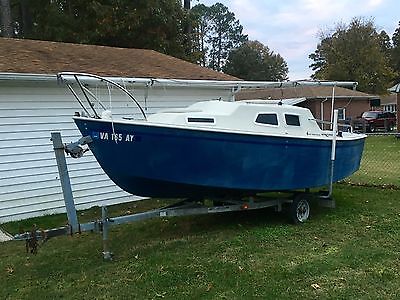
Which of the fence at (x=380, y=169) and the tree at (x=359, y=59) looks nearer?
the fence at (x=380, y=169)

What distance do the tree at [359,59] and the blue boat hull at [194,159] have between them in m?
45.5

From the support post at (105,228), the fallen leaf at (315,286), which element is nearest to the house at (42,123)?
the support post at (105,228)

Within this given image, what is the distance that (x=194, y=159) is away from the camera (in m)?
6.76

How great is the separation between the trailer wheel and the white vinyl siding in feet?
13.8

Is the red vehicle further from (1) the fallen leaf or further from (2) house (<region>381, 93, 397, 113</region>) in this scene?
(1) the fallen leaf

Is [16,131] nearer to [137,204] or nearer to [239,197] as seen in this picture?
[137,204]

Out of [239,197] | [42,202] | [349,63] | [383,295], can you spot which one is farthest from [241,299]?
[349,63]

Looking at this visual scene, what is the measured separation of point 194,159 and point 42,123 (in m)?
4.12

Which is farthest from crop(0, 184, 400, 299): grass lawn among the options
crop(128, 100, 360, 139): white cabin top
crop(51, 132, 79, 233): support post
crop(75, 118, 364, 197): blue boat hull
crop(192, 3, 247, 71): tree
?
crop(192, 3, 247, 71): tree

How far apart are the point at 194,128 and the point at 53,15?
61.9 ft

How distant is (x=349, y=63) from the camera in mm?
51375

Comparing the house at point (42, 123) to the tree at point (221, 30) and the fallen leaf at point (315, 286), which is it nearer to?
the fallen leaf at point (315, 286)

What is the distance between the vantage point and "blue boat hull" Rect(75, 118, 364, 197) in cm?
649

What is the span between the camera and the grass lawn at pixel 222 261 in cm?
521
